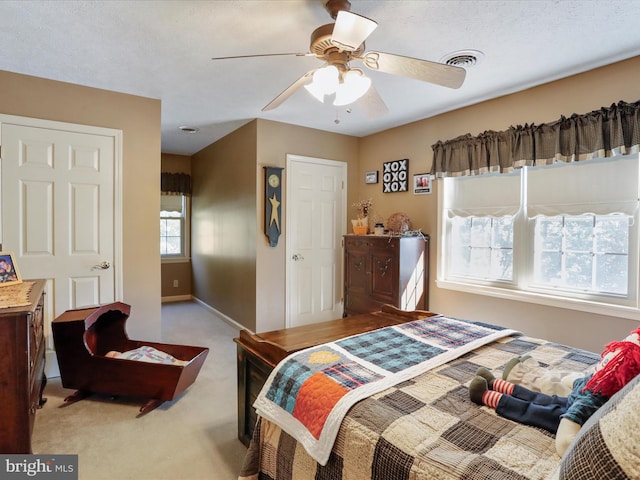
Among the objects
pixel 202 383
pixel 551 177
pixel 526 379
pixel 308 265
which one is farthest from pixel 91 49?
pixel 551 177

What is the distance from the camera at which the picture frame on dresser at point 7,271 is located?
7.30 ft

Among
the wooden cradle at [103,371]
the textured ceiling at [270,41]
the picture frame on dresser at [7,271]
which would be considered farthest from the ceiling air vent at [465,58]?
the picture frame on dresser at [7,271]

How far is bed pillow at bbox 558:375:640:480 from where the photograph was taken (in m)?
0.69

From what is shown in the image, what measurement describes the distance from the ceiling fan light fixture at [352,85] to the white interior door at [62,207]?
2.36 metres

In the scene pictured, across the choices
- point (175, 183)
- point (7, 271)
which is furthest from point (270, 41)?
point (175, 183)

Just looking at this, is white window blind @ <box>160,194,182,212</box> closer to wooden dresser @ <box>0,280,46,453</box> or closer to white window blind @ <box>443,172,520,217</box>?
wooden dresser @ <box>0,280,46,453</box>

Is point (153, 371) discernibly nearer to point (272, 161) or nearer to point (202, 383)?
point (202, 383)

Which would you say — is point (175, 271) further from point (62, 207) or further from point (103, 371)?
point (103, 371)

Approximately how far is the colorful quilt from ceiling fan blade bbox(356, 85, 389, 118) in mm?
1386

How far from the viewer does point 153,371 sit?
2.37 metres

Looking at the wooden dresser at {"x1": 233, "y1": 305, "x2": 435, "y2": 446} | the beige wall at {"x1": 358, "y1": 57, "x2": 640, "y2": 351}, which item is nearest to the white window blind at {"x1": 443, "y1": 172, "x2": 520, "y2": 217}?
the beige wall at {"x1": 358, "y1": 57, "x2": 640, "y2": 351}

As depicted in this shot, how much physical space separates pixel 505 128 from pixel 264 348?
280 centimetres

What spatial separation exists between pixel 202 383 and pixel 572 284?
3080 mm

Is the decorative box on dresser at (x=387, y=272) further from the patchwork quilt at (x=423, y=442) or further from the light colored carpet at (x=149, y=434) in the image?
the patchwork quilt at (x=423, y=442)
